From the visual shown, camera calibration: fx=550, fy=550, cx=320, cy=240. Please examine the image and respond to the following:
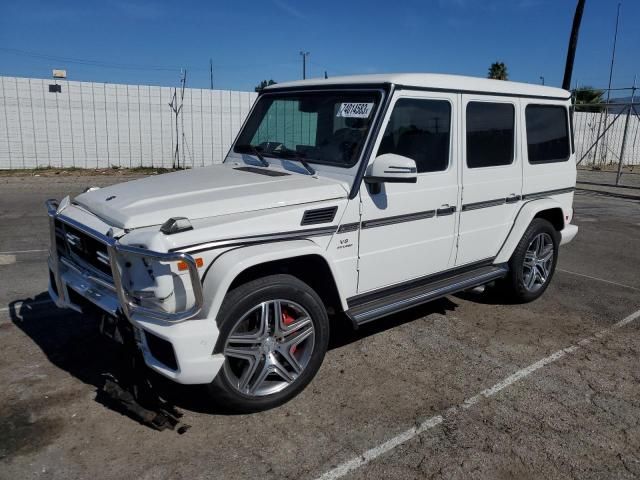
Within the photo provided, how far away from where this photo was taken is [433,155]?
444cm

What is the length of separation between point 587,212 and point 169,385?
439 inches

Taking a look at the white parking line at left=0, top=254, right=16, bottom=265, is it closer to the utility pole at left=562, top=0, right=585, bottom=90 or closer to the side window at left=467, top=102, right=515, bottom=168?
the side window at left=467, top=102, right=515, bottom=168

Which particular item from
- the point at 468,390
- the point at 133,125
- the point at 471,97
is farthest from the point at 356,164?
the point at 133,125

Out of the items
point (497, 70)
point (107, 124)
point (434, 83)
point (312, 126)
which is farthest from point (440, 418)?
point (497, 70)

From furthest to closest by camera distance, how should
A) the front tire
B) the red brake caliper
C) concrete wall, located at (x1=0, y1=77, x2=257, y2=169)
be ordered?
concrete wall, located at (x1=0, y1=77, x2=257, y2=169), the red brake caliper, the front tire

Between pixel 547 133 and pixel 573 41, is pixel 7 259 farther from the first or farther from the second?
pixel 573 41

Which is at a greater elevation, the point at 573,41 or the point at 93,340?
the point at 573,41

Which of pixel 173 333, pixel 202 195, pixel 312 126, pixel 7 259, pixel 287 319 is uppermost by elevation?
pixel 312 126

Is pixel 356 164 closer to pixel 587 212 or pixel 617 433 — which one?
pixel 617 433

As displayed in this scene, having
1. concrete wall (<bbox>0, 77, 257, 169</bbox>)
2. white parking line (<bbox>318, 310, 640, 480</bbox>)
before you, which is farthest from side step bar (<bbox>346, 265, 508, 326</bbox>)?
concrete wall (<bbox>0, 77, 257, 169</bbox>)

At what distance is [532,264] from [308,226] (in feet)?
10.2

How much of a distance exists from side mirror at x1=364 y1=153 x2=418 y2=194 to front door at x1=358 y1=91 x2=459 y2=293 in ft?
0.52

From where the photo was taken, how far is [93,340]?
179 inches

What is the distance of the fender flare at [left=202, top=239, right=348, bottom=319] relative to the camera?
3.12 m
